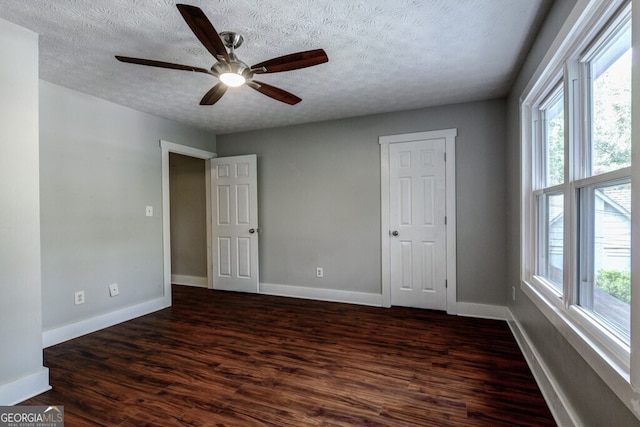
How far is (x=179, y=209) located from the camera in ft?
17.5

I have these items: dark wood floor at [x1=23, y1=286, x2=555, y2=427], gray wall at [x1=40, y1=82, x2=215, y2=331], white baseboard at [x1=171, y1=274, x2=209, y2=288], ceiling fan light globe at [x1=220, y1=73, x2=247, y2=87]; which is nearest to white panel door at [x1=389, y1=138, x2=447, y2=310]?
dark wood floor at [x1=23, y1=286, x2=555, y2=427]

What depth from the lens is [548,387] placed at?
191 cm

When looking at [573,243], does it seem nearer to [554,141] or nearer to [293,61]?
[554,141]

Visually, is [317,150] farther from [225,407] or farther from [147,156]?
[225,407]

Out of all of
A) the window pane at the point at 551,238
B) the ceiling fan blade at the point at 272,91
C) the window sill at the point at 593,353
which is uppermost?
the ceiling fan blade at the point at 272,91

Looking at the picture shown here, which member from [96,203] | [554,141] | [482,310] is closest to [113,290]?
[96,203]

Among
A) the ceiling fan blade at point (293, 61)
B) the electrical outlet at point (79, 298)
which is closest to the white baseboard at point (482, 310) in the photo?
the ceiling fan blade at point (293, 61)

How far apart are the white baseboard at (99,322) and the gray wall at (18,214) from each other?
91 centimetres

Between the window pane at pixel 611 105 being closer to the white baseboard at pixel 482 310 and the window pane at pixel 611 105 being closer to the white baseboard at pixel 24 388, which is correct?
the white baseboard at pixel 482 310

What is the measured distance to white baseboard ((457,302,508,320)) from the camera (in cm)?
342

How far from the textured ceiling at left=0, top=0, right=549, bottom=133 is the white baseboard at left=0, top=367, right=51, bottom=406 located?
218 cm

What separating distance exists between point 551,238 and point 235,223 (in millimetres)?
3705

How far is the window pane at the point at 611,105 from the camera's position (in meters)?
1.24

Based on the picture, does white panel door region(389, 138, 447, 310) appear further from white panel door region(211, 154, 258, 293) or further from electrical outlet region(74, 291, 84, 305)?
electrical outlet region(74, 291, 84, 305)
